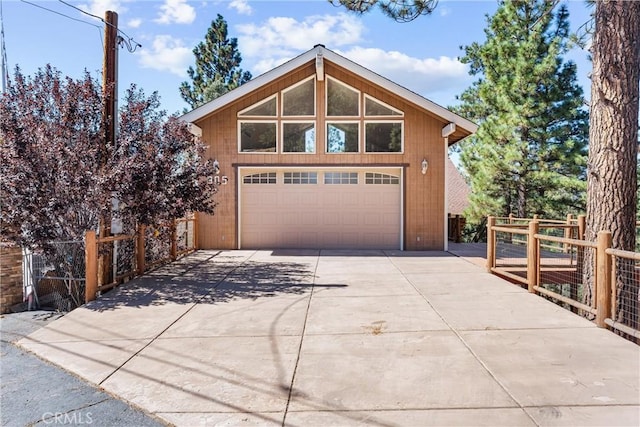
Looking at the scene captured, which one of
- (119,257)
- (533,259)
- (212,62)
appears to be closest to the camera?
(533,259)

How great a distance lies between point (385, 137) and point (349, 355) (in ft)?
27.6

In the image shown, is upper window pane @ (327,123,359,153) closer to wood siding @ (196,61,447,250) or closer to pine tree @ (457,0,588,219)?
wood siding @ (196,61,447,250)

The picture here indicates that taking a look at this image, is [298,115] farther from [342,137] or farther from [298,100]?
[342,137]

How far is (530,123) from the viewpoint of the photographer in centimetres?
1534

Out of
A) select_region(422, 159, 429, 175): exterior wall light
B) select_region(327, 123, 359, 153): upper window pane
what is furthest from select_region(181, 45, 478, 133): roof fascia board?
select_region(327, 123, 359, 153): upper window pane

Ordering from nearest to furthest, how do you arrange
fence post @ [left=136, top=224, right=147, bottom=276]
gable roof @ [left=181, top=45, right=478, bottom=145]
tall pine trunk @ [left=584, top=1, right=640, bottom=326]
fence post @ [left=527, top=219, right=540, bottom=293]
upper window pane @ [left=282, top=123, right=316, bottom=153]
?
1. tall pine trunk @ [left=584, top=1, right=640, bottom=326]
2. fence post @ [left=527, top=219, right=540, bottom=293]
3. fence post @ [left=136, top=224, right=147, bottom=276]
4. gable roof @ [left=181, top=45, right=478, bottom=145]
5. upper window pane @ [left=282, top=123, right=316, bottom=153]

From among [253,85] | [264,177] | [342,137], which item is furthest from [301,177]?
[253,85]

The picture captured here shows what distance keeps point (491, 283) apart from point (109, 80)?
7.46 m

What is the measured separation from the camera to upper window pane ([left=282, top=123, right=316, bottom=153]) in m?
11.3

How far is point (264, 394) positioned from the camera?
3057 mm

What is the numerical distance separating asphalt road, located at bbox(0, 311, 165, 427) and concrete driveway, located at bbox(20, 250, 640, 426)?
99 mm

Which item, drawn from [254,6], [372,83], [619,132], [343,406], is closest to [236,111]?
[254,6]

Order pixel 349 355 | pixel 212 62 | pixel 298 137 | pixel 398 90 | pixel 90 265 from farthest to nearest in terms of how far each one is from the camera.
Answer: pixel 212 62, pixel 298 137, pixel 398 90, pixel 90 265, pixel 349 355

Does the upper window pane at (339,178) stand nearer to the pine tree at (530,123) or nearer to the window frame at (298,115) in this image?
the window frame at (298,115)
